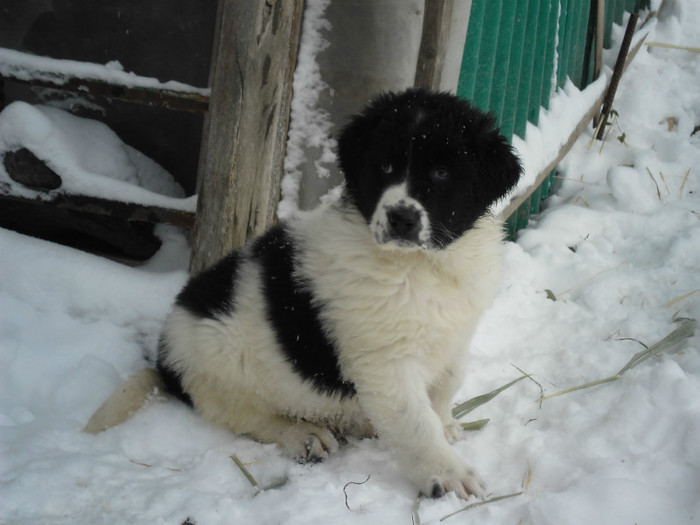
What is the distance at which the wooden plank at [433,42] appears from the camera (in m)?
3.01

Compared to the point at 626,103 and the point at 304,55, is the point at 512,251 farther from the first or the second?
the point at 626,103

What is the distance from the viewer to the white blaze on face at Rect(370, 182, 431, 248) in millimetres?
2076

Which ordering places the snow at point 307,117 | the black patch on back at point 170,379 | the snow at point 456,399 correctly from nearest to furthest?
the snow at point 456,399, the black patch on back at point 170,379, the snow at point 307,117

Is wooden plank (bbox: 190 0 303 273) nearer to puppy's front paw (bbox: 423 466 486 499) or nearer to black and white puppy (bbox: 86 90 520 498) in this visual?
black and white puppy (bbox: 86 90 520 498)

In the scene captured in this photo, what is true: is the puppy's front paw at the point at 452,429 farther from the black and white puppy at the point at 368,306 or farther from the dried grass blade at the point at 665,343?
the dried grass blade at the point at 665,343

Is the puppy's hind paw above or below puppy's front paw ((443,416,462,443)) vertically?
above

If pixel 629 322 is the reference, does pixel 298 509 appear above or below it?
below

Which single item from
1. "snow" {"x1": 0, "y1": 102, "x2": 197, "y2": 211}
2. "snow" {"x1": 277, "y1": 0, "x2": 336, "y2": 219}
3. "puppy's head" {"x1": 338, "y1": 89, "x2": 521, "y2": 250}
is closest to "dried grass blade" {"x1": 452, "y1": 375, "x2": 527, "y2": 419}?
"puppy's head" {"x1": 338, "y1": 89, "x2": 521, "y2": 250}

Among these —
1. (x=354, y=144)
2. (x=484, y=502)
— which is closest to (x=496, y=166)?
(x=354, y=144)

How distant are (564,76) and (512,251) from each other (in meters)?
2.23

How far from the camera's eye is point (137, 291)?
3.15 meters

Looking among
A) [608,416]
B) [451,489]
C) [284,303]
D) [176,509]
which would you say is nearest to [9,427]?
[176,509]

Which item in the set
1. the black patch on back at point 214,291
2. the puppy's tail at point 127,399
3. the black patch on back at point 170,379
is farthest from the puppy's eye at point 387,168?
the puppy's tail at point 127,399

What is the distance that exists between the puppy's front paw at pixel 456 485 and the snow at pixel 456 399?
47 millimetres
